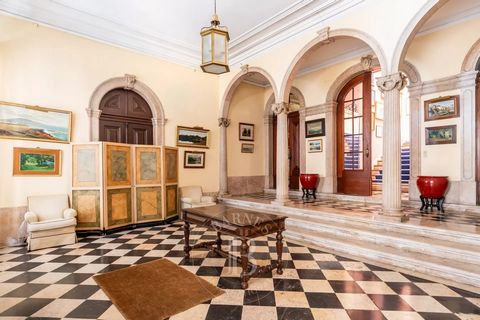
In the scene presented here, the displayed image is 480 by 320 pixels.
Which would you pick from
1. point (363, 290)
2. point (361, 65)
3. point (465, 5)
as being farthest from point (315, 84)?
point (363, 290)

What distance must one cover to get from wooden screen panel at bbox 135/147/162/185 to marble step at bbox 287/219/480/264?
386 centimetres

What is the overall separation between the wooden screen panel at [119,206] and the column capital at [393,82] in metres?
5.67

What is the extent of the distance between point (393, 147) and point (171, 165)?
504cm

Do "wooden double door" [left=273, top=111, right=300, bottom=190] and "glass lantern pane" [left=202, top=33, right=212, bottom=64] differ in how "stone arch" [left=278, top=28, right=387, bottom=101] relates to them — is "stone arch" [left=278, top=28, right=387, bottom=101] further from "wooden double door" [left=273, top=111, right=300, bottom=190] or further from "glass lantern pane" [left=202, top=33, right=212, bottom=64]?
"glass lantern pane" [left=202, top=33, right=212, bottom=64]

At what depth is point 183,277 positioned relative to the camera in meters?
3.17

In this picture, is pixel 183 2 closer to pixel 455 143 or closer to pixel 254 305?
pixel 254 305

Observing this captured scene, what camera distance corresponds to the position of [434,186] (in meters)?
5.11

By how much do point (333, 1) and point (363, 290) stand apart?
506 cm

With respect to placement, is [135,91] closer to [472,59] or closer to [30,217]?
[30,217]

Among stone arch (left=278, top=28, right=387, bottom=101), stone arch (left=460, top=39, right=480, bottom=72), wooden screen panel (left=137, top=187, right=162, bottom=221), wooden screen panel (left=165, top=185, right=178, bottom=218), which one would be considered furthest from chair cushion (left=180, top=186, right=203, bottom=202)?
stone arch (left=460, top=39, right=480, bottom=72)

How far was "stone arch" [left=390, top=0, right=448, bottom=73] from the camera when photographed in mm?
3835

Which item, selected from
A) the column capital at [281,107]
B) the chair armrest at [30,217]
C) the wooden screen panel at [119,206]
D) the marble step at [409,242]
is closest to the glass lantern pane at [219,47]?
the column capital at [281,107]

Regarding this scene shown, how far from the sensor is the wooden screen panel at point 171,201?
623 cm

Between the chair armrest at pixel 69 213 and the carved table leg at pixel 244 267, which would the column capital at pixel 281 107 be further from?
the chair armrest at pixel 69 213
